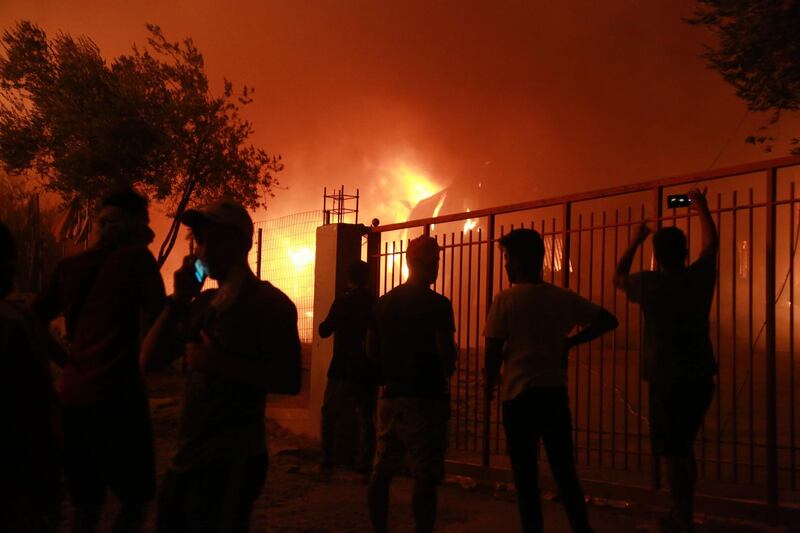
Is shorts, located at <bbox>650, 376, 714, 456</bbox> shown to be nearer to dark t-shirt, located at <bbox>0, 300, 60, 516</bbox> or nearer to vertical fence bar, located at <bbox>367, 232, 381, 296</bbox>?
dark t-shirt, located at <bbox>0, 300, 60, 516</bbox>

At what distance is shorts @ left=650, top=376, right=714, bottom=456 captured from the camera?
4.10 metres

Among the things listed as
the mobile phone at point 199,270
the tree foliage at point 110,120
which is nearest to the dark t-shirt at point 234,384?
the mobile phone at point 199,270

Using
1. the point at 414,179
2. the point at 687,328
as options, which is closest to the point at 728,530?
the point at 687,328

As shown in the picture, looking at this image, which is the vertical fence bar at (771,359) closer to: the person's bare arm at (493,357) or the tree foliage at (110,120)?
the person's bare arm at (493,357)

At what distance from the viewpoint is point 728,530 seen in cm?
498

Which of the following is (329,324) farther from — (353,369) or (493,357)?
(493,357)

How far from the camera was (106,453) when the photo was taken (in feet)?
10.1

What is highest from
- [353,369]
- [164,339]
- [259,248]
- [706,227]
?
[259,248]

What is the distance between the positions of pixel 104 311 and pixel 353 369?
377cm

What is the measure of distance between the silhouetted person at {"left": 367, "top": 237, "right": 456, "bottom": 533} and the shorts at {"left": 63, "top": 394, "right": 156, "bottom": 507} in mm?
1497

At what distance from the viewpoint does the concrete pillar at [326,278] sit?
852cm

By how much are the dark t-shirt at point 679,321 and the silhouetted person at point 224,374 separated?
7.28 feet

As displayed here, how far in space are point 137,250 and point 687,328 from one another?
280 cm

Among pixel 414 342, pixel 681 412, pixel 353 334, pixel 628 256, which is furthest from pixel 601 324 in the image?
pixel 353 334
